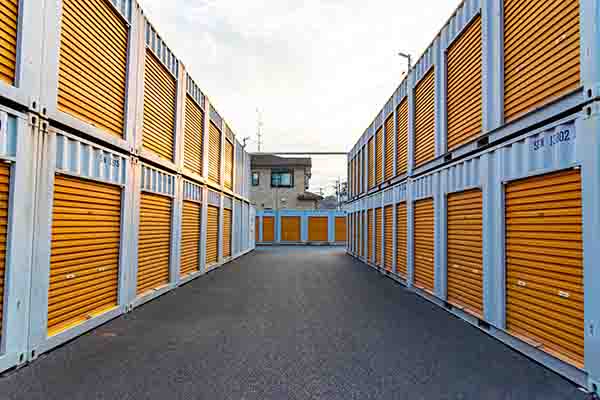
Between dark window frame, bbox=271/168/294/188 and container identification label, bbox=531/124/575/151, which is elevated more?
dark window frame, bbox=271/168/294/188

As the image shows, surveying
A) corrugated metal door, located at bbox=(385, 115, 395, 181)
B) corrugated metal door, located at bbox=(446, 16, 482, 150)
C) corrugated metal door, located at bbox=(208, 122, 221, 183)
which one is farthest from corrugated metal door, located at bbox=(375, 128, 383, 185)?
corrugated metal door, located at bbox=(208, 122, 221, 183)

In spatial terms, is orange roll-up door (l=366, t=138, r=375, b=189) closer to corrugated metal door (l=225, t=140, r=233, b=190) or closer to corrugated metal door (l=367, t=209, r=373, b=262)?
corrugated metal door (l=367, t=209, r=373, b=262)

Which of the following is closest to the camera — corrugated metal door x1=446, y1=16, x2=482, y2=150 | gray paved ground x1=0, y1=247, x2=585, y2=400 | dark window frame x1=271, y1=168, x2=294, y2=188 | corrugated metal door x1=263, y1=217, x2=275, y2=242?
gray paved ground x1=0, y1=247, x2=585, y2=400

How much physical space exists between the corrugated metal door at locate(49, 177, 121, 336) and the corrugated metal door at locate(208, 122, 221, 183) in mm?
6903

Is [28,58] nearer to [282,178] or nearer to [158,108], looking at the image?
[158,108]

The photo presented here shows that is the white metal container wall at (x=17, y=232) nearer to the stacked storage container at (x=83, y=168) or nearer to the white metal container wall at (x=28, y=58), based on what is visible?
the stacked storage container at (x=83, y=168)

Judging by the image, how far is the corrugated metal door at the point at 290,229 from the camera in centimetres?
2984

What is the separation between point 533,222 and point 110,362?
19.7 ft

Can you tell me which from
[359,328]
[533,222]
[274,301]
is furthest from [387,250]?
[533,222]

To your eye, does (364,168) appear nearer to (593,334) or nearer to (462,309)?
(462,309)

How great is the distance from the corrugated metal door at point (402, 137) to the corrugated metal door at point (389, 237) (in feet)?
5.01

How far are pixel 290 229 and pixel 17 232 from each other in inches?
1019

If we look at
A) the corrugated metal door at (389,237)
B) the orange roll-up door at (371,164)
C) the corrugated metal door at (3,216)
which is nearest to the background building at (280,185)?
the orange roll-up door at (371,164)

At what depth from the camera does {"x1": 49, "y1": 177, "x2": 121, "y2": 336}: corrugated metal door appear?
5074 mm
